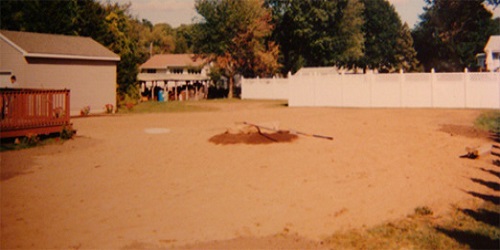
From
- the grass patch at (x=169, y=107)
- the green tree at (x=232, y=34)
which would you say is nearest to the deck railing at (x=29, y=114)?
the grass patch at (x=169, y=107)

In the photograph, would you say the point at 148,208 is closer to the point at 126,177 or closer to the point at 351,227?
the point at 126,177

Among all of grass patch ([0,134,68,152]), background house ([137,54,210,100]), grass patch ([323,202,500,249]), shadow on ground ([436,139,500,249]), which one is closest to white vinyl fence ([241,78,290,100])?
background house ([137,54,210,100])

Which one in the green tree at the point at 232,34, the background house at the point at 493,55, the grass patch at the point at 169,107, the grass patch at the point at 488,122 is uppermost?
the green tree at the point at 232,34

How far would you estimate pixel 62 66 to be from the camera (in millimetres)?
25719

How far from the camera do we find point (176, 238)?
577cm

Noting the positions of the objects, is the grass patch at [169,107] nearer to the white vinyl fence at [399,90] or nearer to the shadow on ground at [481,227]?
the white vinyl fence at [399,90]

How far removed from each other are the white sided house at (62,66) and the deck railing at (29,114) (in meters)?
10.0

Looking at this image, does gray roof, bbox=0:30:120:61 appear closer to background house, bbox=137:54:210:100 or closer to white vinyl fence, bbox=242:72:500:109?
white vinyl fence, bbox=242:72:500:109

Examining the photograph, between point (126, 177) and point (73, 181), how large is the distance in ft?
3.59

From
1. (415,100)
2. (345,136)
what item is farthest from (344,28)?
(345,136)

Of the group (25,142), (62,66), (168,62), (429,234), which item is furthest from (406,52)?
(429,234)

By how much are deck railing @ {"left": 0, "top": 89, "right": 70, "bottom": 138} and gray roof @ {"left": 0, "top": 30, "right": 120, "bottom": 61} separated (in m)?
10.1

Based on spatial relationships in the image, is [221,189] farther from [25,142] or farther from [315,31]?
[315,31]

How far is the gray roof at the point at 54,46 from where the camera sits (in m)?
24.0
